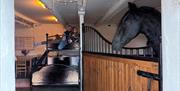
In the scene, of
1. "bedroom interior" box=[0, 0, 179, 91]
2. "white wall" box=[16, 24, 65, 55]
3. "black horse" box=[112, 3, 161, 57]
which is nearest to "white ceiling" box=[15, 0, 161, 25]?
"bedroom interior" box=[0, 0, 179, 91]

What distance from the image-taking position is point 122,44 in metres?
2.81

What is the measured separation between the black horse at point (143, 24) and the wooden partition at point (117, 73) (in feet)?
1.10

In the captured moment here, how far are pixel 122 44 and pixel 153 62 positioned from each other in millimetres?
1144

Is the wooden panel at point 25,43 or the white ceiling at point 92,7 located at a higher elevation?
the white ceiling at point 92,7

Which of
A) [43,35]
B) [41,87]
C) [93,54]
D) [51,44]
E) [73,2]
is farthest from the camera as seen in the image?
[43,35]

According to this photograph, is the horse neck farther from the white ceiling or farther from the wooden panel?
the wooden panel

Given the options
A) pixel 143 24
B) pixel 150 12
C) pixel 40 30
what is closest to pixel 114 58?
pixel 143 24

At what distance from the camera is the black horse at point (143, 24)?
261cm

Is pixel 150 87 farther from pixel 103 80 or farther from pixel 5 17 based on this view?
pixel 103 80

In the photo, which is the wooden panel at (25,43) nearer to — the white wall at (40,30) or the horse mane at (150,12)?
the white wall at (40,30)

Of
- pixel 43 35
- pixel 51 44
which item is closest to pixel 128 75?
pixel 51 44

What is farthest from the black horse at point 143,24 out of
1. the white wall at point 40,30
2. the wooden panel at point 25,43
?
the wooden panel at point 25,43
